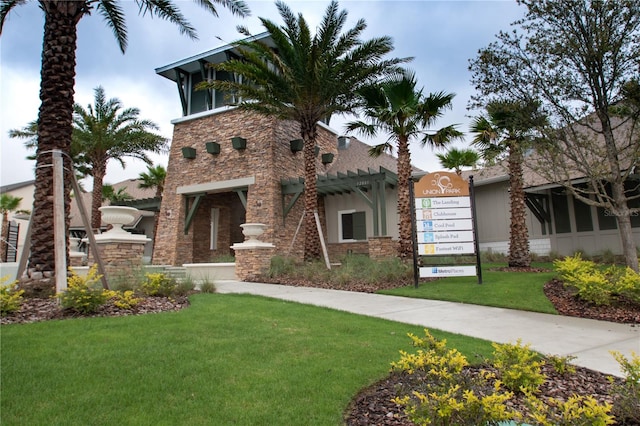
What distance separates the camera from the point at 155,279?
28.0 ft

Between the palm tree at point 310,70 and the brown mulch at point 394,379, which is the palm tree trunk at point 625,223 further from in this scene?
the palm tree at point 310,70

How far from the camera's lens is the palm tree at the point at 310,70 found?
45.5 ft

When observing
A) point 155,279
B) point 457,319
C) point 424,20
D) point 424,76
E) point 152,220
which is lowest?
point 457,319

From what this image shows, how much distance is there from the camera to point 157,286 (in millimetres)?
8500

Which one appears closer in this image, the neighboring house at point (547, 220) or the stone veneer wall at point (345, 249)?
the neighboring house at point (547, 220)

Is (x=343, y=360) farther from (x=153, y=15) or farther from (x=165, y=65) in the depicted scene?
(x=165, y=65)

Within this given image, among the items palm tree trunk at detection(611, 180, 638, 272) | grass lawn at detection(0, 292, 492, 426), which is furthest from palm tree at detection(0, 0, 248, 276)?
palm tree trunk at detection(611, 180, 638, 272)

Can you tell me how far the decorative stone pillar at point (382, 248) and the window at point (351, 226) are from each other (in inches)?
185

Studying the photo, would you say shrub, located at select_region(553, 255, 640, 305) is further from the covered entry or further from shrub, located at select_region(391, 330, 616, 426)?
the covered entry

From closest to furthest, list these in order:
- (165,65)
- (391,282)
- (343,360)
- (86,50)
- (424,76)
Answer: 1. (343,360)
2. (86,50)
3. (391,282)
4. (424,76)
5. (165,65)

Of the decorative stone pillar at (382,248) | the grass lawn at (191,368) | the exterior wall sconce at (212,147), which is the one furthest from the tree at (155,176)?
the grass lawn at (191,368)

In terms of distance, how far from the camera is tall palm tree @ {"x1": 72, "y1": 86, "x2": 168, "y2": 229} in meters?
20.4

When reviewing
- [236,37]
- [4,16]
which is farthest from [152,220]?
[4,16]

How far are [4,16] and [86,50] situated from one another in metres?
2.20
